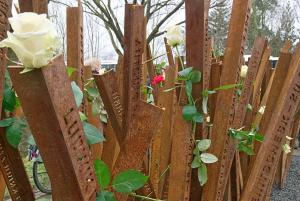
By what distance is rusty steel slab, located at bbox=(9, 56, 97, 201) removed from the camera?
43 cm

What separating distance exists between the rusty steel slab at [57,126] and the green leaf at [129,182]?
8cm

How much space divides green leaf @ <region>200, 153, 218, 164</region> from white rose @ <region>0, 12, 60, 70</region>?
56 centimetres

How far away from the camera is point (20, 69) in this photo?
42 cm

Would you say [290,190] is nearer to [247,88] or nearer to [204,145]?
[247,88]

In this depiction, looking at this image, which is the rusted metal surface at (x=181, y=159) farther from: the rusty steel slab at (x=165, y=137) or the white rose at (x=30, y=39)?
the white rose at (x=30, y=39)

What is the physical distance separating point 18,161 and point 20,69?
1.05ft

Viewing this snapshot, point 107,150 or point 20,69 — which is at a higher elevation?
point 20,69

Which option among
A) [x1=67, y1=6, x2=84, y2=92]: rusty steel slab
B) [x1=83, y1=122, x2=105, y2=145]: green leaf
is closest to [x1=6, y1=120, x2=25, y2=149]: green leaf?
[x1=83, y1=122, x2=105, y2=145]: green leaf

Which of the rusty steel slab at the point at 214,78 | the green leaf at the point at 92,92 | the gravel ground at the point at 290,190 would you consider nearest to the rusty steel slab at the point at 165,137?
the rusty steel slab at the point at 214,78

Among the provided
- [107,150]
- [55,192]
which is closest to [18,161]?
[55,192]

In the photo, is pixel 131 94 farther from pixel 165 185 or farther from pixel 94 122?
pixel 165 185

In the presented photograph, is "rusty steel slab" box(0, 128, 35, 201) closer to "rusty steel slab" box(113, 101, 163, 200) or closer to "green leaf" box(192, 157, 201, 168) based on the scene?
"rusty steel slab" box(113, 101, 163, 200)

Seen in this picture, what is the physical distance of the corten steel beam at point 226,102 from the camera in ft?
3.11

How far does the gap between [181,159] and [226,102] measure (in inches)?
7.2
